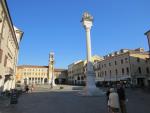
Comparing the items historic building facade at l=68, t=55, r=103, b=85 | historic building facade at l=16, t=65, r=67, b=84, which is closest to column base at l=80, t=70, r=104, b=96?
historic building facade at l=68, t=55, r=103, b=85

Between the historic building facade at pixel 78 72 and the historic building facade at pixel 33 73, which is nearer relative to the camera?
the historic building facade at pixel 78 72

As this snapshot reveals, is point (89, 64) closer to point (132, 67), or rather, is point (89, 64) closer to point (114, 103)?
point (114, 103)

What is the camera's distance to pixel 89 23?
31.2 meters

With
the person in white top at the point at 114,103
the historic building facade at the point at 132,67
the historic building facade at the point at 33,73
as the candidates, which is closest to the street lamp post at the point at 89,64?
Result: the person in white top at the point at 114,103

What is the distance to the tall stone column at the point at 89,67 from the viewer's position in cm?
2751

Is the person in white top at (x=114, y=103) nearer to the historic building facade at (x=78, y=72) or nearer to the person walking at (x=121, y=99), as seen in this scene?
the person walking at (x=121, y=99)

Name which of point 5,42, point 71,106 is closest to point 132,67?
point 5,42

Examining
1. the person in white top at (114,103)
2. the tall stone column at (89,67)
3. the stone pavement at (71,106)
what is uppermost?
the tall stone column at (89,67)

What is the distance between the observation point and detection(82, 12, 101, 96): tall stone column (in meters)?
27.5

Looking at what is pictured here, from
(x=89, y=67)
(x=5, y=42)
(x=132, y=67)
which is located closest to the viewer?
(x=5, y=42)

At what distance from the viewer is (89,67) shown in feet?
95.1

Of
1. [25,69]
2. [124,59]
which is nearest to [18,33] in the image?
[124,59]

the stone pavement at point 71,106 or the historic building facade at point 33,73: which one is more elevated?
the historic building facade at point 33,73

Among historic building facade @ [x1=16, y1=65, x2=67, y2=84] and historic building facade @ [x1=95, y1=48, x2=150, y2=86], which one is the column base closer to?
historic building facade @ [x1=95, y1=48, x2=150, y2=86]
